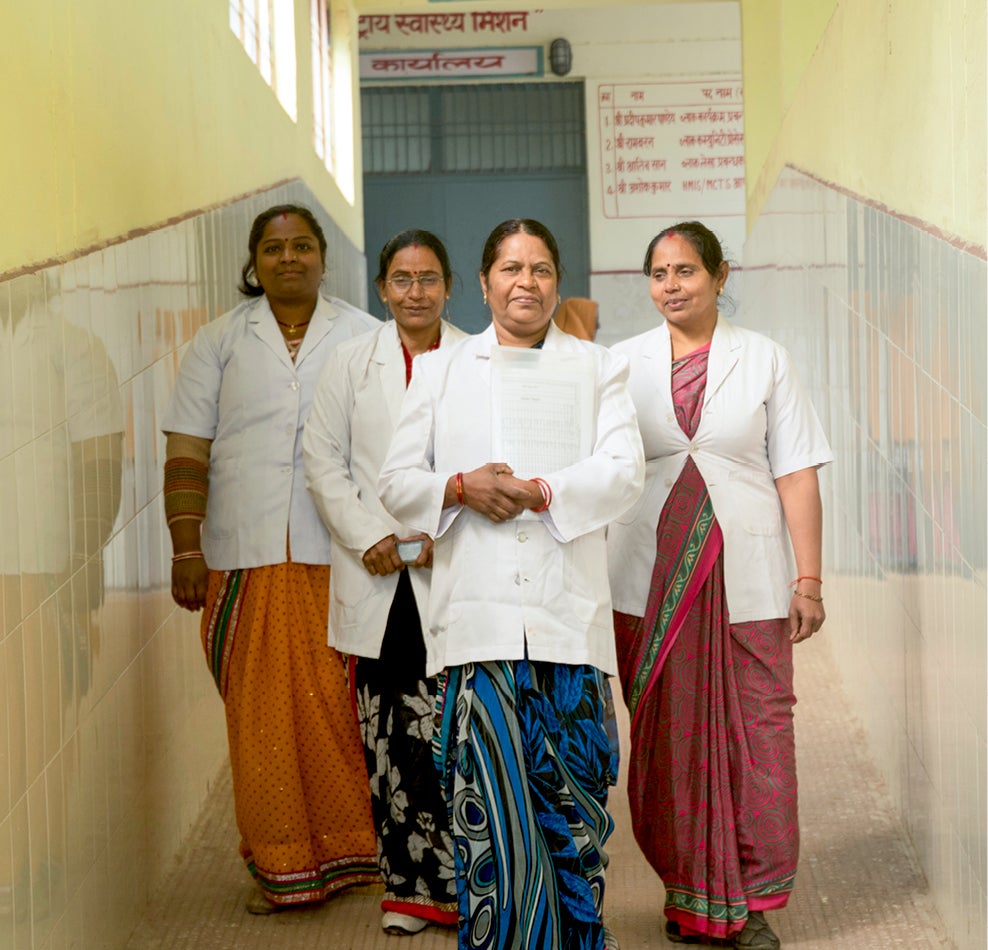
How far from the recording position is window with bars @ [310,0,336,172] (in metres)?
9.06

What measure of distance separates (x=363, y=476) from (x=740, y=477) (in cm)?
88

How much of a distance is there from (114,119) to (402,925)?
1.98 m

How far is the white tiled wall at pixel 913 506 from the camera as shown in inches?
114

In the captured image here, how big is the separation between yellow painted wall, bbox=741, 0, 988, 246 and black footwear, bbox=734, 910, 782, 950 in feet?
5.10

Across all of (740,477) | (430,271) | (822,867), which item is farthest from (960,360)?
(822,867)

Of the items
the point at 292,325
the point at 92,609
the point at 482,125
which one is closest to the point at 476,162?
the point at 482,125

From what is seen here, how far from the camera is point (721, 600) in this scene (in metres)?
3.32

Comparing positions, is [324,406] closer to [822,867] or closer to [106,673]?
[106,673]

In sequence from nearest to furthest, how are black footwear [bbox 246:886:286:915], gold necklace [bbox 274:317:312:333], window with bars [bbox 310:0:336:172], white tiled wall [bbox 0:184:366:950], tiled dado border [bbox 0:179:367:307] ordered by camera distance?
white tiled wall [bbox 0:184:366:950] → tiled dado border [bbox 0:179:367:307] → black footwear [bbox 246:886:286:915] → gold necklace [bbox 274:317:312:333] → window with bars [bbox 310:0:336:172]

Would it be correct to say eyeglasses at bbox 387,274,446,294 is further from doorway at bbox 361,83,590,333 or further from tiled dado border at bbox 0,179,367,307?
doorway at bbox 361,83,590,333

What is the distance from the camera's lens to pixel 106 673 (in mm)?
3330

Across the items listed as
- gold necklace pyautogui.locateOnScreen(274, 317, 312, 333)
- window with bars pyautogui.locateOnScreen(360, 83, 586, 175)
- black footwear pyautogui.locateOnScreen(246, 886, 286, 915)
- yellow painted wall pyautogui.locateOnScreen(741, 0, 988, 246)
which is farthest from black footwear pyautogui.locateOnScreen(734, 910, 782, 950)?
window with bars pyautogui.locateOnScreen(360, 83, 586, 175)

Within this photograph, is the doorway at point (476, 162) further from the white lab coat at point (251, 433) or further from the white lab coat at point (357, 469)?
the white lab coat at point (357, 469)

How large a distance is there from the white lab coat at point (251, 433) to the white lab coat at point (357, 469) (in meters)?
0.16
